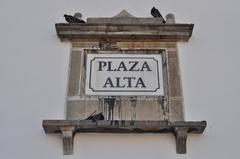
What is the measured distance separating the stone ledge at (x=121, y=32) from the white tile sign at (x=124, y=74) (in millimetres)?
187

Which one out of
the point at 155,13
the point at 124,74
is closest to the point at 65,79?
the point at 124,74

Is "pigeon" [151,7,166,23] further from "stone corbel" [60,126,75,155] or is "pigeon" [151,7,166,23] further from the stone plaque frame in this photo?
"stone corbel" [60,126,75,155]

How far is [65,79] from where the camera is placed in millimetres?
4484

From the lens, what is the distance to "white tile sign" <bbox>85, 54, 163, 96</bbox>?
14.4 feet

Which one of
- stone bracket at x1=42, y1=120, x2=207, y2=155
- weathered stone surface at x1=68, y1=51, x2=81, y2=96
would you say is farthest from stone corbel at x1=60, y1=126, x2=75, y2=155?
weathered stone surface at x1=68, y1=51, x2=81, y2=96

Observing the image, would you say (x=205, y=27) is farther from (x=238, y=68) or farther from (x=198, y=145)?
(x=198, y=145)

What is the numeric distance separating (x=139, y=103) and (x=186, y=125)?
0.46 meters

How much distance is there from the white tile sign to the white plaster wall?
22 centimetres

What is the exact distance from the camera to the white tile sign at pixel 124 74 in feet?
14.4

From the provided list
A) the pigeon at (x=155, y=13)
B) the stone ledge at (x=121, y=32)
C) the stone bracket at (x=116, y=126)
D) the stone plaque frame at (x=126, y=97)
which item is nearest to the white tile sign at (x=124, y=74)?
the stone plaque frame at (x=126, y=97)

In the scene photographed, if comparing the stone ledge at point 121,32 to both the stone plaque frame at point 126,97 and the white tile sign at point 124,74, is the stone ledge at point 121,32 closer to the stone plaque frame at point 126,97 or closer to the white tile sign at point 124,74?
the stone plaque frame at point 126,97

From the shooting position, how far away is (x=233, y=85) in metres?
4.50

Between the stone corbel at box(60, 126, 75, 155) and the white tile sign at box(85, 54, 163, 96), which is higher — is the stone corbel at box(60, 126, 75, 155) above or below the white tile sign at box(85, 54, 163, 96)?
below

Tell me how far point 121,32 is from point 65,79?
0.69 meters
